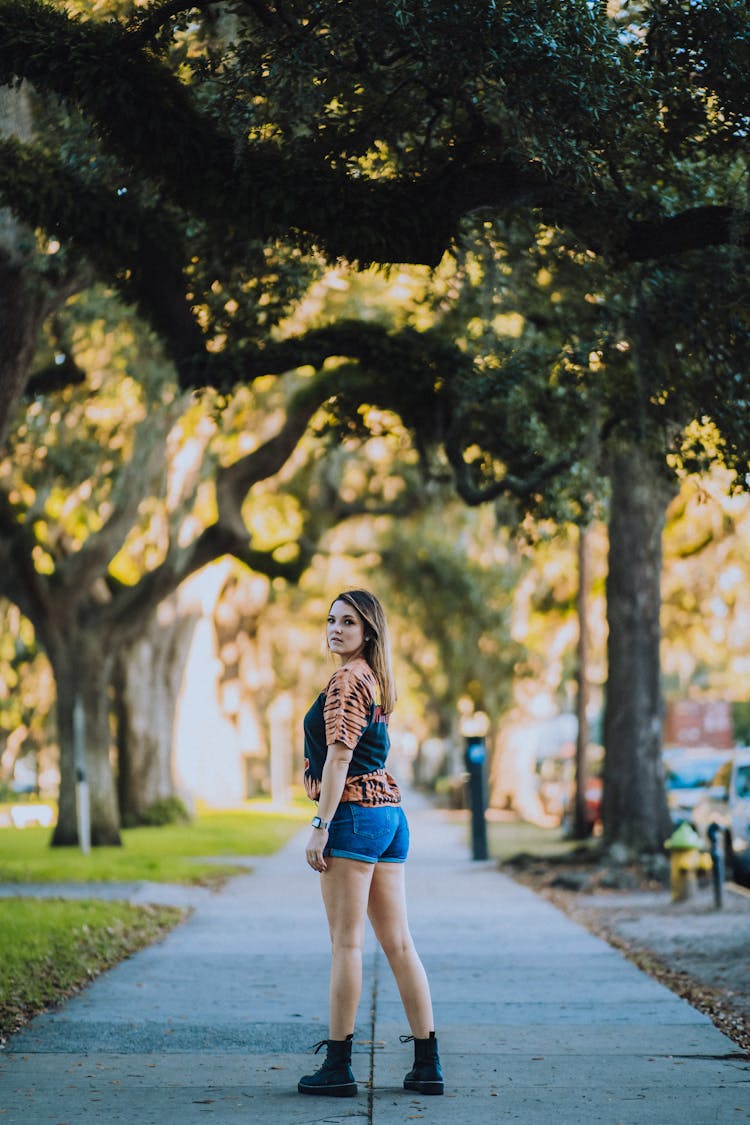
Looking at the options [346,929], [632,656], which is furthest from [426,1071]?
[632,656]

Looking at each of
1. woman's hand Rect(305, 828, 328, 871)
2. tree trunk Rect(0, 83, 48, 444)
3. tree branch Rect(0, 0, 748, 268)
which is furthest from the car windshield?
woman's hand Rect(305, 828, 328, 871)

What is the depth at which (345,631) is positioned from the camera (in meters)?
6.27

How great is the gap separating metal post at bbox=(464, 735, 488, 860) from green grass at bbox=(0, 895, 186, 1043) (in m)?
8.30

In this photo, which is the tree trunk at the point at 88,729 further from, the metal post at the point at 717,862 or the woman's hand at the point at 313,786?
the woman's hand at the point at 313,786

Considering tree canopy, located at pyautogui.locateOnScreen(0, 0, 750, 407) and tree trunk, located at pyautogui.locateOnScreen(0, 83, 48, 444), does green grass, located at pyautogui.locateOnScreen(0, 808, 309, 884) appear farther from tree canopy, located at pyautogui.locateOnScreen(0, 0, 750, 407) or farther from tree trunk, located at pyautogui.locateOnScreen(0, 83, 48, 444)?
tree canopy, located at pyautogui.locateOnScreen(0, 0, 750, 407)

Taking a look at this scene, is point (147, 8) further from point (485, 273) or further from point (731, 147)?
point (485, 273)

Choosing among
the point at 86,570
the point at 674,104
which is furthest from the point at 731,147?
the point at 86,570

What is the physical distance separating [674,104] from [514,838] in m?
19.6

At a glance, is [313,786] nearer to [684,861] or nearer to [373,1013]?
[373,1013]

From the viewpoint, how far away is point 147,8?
27.0 feet

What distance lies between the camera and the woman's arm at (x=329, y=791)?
235 inches

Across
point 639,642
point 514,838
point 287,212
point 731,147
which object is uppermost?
point 731,147

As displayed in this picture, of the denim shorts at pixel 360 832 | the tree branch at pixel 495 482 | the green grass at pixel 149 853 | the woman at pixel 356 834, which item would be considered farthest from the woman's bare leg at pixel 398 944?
the green grass at pixel 149 853

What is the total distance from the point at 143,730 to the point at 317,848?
22.0 m
